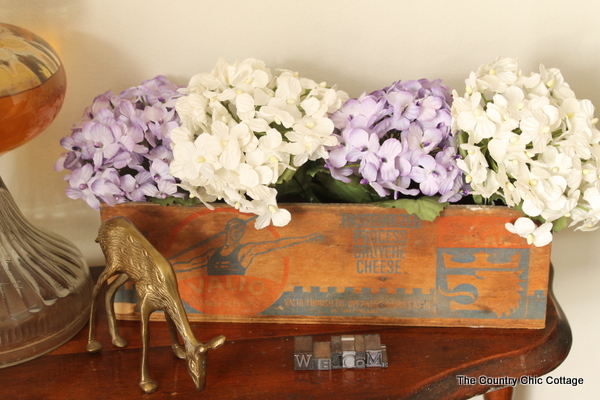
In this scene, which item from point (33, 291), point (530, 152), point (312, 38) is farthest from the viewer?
point (312, 38)

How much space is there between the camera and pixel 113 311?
882 mm

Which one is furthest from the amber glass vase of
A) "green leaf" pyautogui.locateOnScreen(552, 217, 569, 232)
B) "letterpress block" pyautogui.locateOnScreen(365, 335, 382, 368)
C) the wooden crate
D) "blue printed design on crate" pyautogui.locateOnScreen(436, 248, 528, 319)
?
"green leaf" pyautogui.locateOnScreen(552, 217, 569, 232)

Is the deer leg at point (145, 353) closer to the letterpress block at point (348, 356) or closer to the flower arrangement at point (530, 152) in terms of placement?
the letterpress block at point (348, 356)

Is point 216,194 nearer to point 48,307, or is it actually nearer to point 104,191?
point 104,191

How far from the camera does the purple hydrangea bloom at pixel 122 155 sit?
0.86 m

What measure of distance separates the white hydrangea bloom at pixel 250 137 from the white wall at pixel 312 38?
21 centimetres

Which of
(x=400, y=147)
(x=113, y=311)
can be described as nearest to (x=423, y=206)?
(x=400, y=147)

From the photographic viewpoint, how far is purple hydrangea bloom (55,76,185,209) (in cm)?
86

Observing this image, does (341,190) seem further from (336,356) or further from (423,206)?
(336,356)

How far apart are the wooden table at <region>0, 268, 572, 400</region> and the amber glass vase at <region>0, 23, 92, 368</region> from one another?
31mm

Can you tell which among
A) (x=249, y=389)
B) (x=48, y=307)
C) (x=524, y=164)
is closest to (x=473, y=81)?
(x=524, y=164)

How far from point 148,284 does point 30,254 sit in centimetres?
21

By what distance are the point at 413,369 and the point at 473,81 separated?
1.25 feet

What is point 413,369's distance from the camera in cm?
83
